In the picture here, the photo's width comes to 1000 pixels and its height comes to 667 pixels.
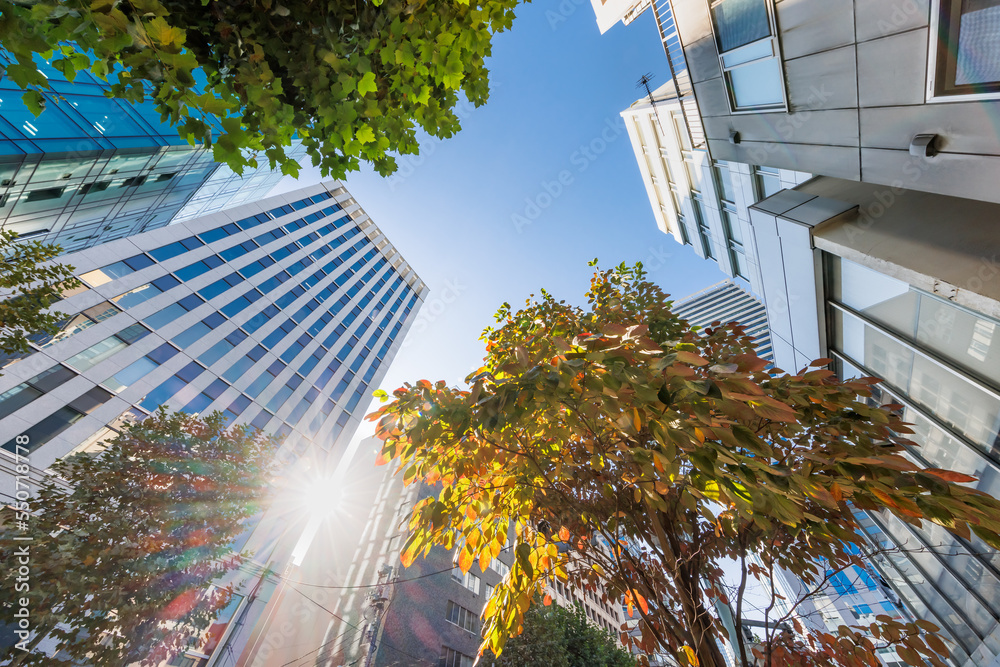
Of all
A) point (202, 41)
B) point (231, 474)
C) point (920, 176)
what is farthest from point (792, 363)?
point (231, 474)

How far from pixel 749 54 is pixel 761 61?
359mm

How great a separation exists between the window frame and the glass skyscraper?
2080 centimetres

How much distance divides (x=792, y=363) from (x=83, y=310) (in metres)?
27.3

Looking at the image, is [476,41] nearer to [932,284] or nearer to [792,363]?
[932,284]

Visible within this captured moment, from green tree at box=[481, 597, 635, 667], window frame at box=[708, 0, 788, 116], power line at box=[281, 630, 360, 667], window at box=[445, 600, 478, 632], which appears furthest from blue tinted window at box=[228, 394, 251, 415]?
window frame at box=[708, 0, 788, 116]

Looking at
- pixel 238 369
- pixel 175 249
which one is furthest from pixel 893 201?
pixel 175 249

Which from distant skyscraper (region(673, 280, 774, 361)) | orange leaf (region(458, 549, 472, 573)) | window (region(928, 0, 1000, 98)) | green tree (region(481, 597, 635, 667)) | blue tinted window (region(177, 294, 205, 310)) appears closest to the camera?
orange leaf (region(458, 549, 472, 573))

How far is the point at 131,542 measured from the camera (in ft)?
25.1

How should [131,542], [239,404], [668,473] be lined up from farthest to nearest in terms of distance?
1. [239,404]
2. [131,542]
3. [668,473]

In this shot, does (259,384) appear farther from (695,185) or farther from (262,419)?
(695,185)

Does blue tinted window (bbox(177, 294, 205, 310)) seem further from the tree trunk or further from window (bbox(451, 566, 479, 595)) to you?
window (bbox(451, 566, 479, 595))

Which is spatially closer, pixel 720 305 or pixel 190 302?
pixel 190 302

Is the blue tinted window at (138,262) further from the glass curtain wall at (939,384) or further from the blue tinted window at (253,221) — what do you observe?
the glass curtain wall at (939,384)

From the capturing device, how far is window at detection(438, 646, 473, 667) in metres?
16.0
